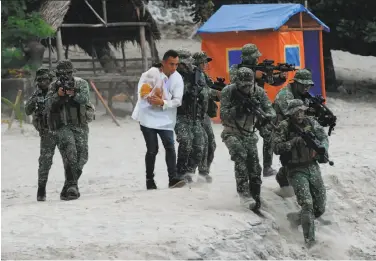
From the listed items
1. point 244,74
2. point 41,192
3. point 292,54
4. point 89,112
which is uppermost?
point 244,74

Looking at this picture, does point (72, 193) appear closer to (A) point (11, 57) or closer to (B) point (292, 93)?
(B) point (292, 93)

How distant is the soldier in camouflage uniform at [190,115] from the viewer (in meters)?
10.7

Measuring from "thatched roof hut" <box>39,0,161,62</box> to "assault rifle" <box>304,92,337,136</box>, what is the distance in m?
10.6

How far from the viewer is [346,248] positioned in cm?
966

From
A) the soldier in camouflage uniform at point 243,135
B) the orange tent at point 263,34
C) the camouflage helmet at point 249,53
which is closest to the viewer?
the soldier in camouflage uniform at point 243,135

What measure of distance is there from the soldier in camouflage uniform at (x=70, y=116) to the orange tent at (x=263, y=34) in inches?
328

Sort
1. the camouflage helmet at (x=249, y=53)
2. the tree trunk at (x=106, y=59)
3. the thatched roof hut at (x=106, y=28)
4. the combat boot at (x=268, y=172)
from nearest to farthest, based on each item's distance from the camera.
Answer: the camouflage helmet at (x=249, y=53) → the combat boot at (x=268, y=172) → the thatched roof hut at (x=106, y=28) → the tree trunk at (x=106, y=59)

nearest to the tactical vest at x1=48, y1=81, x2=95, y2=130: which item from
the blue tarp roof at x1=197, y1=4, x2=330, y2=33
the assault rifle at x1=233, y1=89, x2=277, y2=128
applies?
the assault rifle at x1=233, y1=89, x2=277, y2=128

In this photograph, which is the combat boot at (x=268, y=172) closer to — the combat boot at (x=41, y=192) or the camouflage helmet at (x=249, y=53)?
the camouflage helmet at (x=249, y=53)

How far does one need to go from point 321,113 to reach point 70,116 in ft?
9.24

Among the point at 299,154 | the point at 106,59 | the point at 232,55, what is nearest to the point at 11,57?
the point at 106,59

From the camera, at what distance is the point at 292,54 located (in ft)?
60.7

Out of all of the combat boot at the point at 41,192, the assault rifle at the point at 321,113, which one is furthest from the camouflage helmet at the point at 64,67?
the assault rifle at the point at 321,113

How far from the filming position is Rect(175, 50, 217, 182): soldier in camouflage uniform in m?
10.7
